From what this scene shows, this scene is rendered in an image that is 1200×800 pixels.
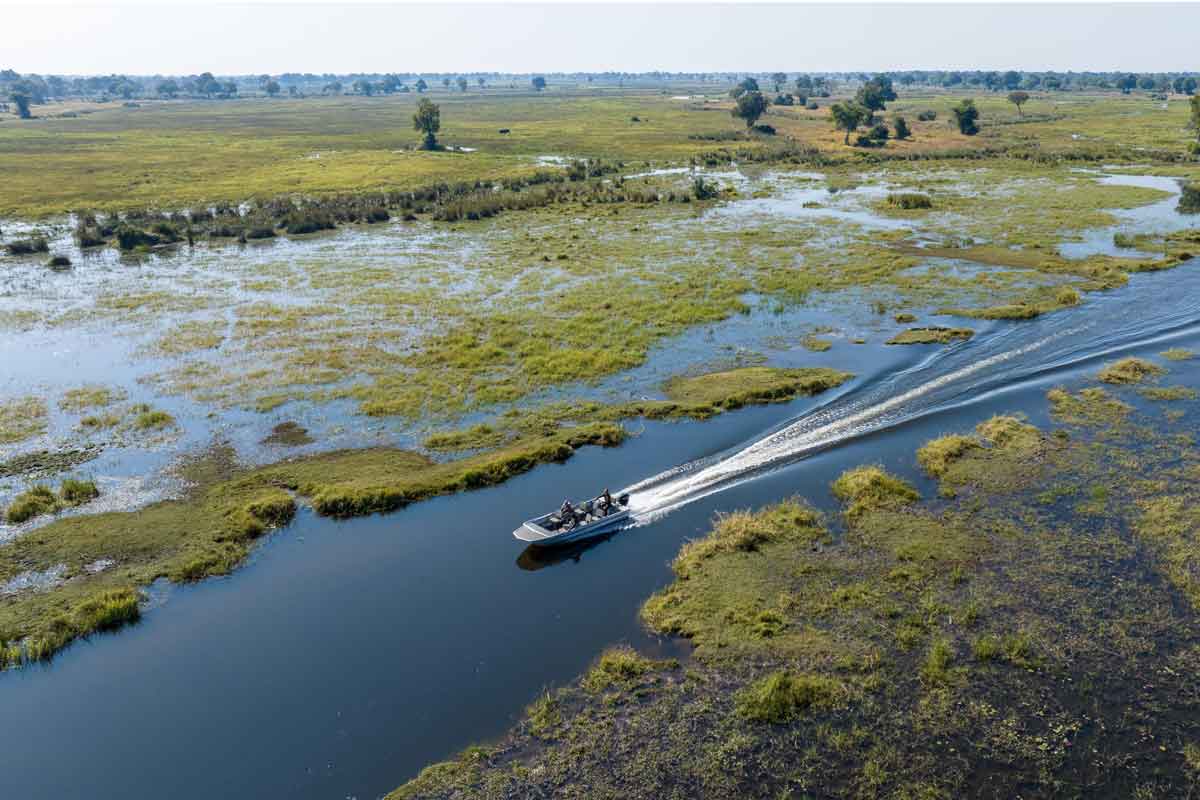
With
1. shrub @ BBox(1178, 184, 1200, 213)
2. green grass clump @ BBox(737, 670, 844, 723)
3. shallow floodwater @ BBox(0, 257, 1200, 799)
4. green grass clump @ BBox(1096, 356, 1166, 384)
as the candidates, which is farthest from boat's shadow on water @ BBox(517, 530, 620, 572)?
shrub @ BBox(1178, 184, 1200, 213)

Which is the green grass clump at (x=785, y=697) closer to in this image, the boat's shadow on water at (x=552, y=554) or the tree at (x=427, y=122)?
the boat's shadow on water at (x=552, y=554)

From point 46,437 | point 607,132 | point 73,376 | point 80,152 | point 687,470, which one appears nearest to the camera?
point 687,470

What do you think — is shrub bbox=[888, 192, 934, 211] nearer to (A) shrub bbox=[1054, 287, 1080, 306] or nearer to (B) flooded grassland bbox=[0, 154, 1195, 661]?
(B) flooded grassland bbox=[0, 154, 1195, 661]

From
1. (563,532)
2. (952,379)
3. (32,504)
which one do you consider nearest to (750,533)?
(563,532)

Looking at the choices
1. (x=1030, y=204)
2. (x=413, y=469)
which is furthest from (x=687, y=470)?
(x=1030, y=204)

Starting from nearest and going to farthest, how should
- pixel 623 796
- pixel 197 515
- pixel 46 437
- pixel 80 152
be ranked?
pixel 623 796 < pixel 197 515 < pixel 46 437 < pixel 80 152

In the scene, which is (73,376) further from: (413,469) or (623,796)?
(623,796)
